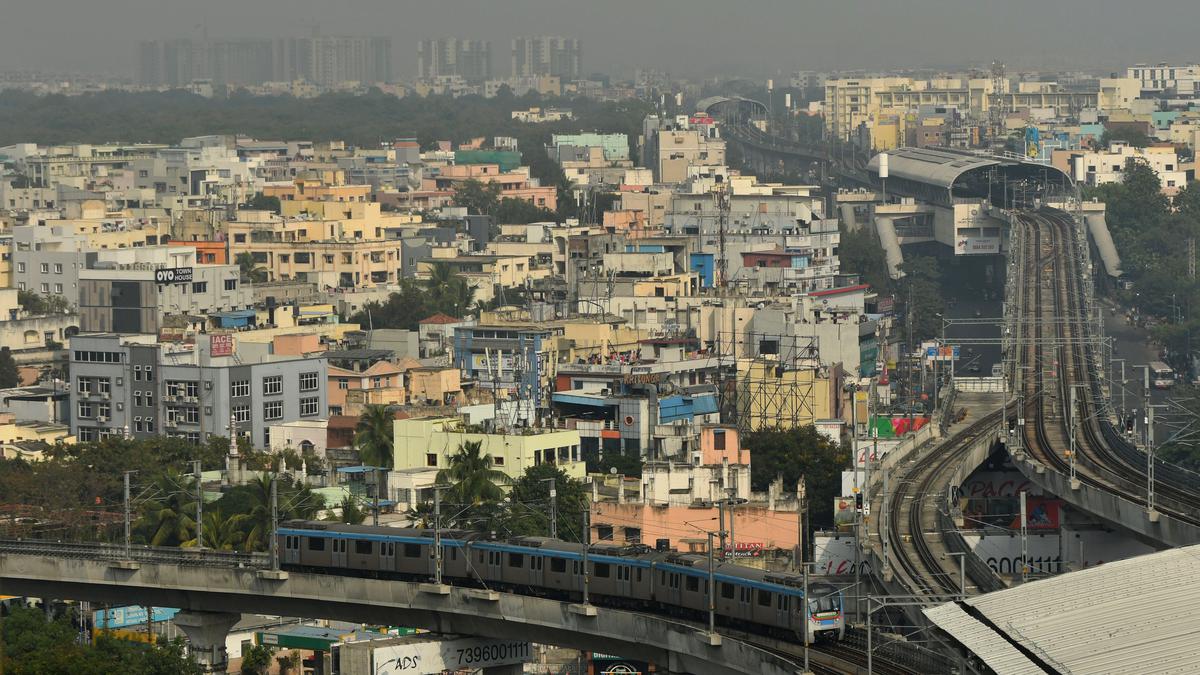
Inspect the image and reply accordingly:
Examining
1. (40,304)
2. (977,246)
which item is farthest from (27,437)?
(977,246)

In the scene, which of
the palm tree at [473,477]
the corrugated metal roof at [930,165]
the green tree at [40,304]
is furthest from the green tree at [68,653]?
the corrugated metal roof at [930,165]

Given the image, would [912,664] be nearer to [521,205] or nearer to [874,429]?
[874,429]

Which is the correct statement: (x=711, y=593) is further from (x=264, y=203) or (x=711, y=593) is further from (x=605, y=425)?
(x=264, y=203)

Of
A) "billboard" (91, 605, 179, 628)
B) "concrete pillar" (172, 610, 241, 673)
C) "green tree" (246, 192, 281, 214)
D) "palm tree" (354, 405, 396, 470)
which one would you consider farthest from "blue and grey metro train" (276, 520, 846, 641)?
"green tree" (246, 192, 281, 214)

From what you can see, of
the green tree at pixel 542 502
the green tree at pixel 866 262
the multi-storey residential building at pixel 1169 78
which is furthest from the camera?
the multi-storey residential building at pixel 1169 78

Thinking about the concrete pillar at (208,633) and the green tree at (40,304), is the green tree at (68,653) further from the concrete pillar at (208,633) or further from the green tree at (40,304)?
the green tree at (40,304)

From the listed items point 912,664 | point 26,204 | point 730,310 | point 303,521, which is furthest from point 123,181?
point 912,664

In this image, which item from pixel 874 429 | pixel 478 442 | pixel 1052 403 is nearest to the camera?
pixel 478 442
